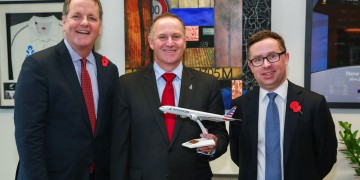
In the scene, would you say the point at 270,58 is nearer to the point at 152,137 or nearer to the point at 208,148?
the point at 208,148

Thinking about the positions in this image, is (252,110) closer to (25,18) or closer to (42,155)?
(42,155)

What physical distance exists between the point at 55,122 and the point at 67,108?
10 cm

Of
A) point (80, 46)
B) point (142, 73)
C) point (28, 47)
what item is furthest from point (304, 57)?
point (28, 47)

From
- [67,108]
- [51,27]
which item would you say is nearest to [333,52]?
[67,108]

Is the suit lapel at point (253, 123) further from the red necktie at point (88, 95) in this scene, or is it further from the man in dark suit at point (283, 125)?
the red necktie at point (88, 95)

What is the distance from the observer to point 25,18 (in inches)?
137

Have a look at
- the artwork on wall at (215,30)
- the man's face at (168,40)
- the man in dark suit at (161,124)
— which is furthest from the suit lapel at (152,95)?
the artwork on wall at (215,30)

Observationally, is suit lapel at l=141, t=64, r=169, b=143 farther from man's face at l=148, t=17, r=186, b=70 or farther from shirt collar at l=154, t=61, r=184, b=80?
man's face at l=148, t=17, r=186, b=70

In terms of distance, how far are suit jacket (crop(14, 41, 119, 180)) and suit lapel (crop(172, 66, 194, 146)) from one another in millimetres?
438

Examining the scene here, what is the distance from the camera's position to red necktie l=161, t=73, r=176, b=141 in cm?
209

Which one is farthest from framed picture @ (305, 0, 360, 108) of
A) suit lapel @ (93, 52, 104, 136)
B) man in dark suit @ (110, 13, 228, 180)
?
suit lapel @ (93, 52, 104, 136)

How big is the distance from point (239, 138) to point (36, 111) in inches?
48.3

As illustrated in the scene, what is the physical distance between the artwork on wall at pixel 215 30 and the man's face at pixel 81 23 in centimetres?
129

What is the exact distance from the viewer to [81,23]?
201 centimetres
